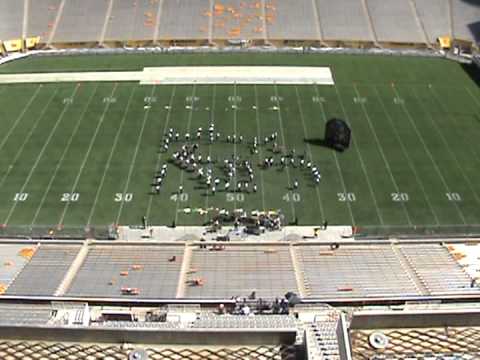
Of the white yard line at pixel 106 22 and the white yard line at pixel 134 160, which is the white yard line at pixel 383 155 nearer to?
the white yard line at pixel 134 160

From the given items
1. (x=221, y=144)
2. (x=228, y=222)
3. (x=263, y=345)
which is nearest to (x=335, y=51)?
(x=221, y=144)

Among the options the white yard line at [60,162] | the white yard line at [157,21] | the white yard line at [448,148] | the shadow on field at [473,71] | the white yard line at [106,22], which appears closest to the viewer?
the white yard line at [60,162]

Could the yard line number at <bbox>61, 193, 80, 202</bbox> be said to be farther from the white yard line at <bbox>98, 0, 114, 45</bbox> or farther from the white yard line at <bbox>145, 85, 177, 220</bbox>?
the white yard line at <bbox>98, 0, 114, 45</bbox>

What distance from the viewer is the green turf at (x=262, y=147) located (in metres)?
27.9

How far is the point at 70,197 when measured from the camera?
28656 millimetres

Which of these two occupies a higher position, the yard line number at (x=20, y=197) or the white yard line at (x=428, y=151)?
the white yard line at (x=428, y=151)

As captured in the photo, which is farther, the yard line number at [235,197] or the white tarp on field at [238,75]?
the white tarp on field at [238,75]

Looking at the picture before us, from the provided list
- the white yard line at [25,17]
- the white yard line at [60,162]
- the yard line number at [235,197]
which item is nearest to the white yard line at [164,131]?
the yard line number at [235,197]

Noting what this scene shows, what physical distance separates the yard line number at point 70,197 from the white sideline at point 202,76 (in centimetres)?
1330

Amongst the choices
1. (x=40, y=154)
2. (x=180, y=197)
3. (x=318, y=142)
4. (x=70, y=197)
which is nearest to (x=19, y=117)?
(x=40, y=154)

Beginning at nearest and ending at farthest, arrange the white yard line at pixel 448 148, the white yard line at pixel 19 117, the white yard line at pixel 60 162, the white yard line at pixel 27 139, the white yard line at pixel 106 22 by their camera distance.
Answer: the white yard line at pixel 60 162
the white yard line at pixel 448 148
the white yard line at pixel 27 139
the white yard line at pixel 19 117
the white yard line at pixel 106 22

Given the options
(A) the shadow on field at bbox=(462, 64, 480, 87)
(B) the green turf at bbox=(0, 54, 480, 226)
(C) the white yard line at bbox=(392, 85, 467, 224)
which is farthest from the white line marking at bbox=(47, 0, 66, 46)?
(A) the shadow on field at bbox=(462, 64, 480, 87)

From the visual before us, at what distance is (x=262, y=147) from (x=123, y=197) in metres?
8.40

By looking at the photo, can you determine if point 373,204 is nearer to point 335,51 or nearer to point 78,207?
point 78,207
